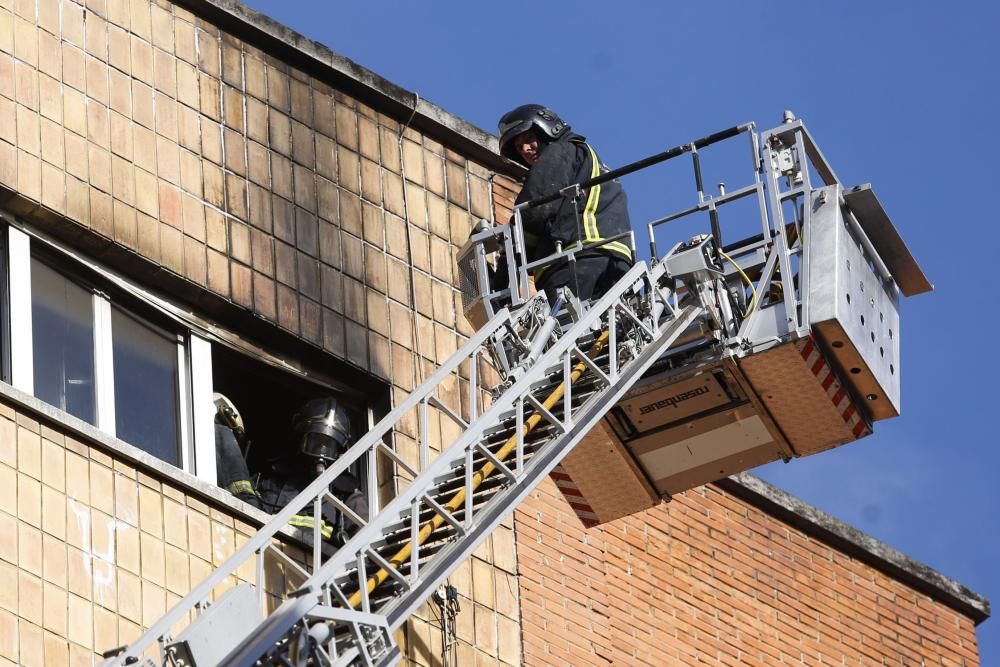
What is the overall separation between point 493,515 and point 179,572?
1.98 m

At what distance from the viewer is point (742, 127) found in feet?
42.7

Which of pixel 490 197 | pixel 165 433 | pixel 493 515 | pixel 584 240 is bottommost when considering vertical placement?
pixel 493 515

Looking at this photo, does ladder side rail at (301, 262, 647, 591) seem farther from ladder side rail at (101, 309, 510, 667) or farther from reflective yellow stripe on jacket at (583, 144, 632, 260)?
reflective yellow stripe on jacket at (583, 144, 632, 260)

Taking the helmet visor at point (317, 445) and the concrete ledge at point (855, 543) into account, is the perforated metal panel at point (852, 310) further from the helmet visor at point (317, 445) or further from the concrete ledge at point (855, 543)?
the concrete ledge at point (855, 543)

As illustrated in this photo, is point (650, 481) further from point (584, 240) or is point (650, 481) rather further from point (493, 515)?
point (493, 515)

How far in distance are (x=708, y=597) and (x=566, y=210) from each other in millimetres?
4918

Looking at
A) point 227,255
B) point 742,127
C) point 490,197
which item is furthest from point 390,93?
point 742,127

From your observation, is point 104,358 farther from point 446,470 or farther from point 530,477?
point 530,477

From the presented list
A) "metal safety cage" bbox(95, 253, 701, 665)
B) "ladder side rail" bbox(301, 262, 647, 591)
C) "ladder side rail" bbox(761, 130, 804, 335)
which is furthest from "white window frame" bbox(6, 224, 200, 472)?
"ladder side rail" bbox(761, 130, 804, 335)

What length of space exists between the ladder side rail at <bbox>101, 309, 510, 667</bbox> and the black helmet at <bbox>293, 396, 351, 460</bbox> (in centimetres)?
209

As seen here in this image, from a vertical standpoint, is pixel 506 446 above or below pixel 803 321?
below

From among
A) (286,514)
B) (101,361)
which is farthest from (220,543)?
(286,514)

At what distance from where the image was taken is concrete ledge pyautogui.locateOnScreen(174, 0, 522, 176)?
14.6 metres

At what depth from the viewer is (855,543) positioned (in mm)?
18672
